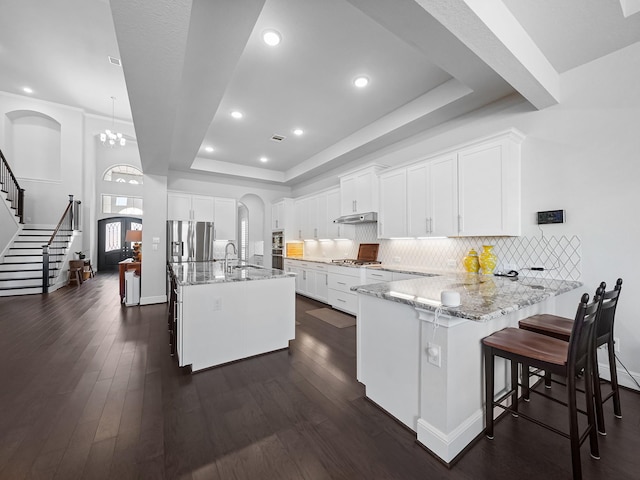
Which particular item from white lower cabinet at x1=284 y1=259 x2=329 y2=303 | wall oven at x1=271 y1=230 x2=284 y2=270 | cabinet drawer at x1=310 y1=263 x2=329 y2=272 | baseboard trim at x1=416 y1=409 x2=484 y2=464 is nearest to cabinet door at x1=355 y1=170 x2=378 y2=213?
cabinet drawer at x1=310 y1=263 x2=329 y2=272

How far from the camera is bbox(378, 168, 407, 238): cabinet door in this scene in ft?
13.1

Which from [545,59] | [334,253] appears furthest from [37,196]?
[545,59]

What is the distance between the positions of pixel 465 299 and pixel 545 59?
8.52 feet

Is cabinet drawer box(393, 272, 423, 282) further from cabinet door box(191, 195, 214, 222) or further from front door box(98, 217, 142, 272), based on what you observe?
front door box(98, 217, 142, 272)

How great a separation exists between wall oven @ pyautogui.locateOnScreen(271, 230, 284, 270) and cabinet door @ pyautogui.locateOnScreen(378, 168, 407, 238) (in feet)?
11.1

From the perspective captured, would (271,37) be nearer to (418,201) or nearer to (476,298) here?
(418,201)

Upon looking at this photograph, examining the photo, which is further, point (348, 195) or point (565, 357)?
point (348, 195)

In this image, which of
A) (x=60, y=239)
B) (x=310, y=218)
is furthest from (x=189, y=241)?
(x=60, y=239)

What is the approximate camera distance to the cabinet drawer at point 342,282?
448 cm

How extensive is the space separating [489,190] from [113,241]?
12823 mm

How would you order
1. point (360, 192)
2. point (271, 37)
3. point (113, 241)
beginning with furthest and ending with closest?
1. point (113, 241)
2. point (360, 192)
3. point (271, 37)

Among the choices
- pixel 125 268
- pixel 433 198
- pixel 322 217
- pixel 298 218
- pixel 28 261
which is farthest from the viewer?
pixel 298 218

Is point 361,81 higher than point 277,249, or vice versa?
point 361,81

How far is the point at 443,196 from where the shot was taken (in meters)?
3.46
